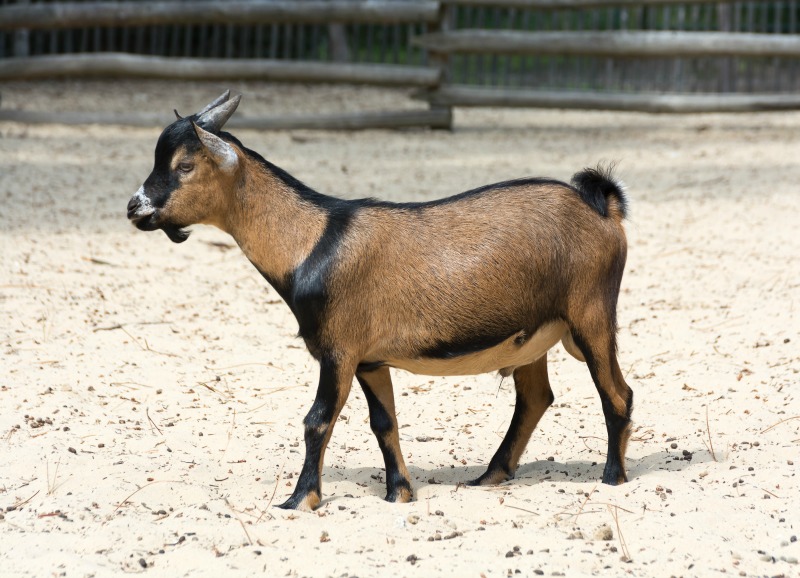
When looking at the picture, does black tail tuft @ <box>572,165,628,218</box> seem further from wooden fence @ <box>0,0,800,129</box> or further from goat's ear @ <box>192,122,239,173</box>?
wooden fence @ <box>0,0,800,129</box>

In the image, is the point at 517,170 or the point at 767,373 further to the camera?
the point at 517,170

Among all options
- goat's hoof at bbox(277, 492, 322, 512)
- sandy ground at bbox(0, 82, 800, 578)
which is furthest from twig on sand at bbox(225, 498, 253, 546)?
goat's hoof at bbox(277, 492, 322, 512)

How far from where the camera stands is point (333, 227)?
4.98 meters

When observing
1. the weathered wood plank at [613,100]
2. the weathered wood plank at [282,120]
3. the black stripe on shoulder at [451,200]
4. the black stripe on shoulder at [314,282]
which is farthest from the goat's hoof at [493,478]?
the weathered wood plank at [613,100]

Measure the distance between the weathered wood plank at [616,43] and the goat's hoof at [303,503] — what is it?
393 inches

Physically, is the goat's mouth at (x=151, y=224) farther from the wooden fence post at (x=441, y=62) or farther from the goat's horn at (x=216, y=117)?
the wooden fence post at (x=441, y=62)

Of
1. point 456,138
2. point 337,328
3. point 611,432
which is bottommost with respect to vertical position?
point 456,138

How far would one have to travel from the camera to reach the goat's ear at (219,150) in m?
4.68

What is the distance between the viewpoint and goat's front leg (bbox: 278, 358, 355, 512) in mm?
4816

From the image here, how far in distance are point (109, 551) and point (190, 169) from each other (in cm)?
169

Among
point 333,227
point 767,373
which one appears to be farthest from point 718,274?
point 333,227

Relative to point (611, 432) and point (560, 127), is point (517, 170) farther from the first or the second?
point (611, 432)

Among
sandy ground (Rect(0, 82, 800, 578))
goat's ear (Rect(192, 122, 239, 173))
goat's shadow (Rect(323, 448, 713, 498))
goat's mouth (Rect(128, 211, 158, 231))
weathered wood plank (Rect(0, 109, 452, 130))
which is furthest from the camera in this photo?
weathered wood plank (Rect(0, 109, 452, 130))

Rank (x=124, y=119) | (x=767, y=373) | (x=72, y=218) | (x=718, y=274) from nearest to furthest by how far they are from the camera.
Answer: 1. (x=767, y=373)
2. (x=718, y=274)
3. (x=72, y=218)
4. (x=124, y=119)
